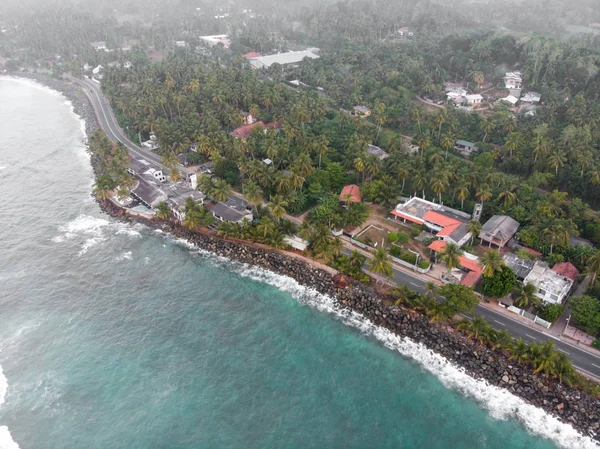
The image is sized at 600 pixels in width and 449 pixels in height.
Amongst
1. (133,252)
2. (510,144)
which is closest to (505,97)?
(510,144)

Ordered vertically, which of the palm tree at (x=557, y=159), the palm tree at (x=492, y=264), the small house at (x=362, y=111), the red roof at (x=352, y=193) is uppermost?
the palm tree at (x=557, y=159)

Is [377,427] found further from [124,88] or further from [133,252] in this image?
[124,88]

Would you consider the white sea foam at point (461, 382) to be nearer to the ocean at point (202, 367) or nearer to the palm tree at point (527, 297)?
the ocean at point (202, 367)

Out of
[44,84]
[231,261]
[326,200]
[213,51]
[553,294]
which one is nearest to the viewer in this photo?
[553,294]

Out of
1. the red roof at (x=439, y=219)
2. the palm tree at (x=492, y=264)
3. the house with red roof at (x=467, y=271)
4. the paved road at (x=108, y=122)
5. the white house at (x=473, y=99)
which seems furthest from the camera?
the white house at (x=473, y=99)

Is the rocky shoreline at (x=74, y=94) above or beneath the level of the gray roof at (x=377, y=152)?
beneath

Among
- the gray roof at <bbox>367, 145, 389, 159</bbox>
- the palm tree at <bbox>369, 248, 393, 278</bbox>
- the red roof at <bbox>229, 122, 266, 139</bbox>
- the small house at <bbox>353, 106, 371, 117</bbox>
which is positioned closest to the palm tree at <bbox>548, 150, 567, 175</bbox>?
the gray roof at <bbox>367, 145, 389, 159</bbox>

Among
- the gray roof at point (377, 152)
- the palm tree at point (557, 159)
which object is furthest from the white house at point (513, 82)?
the gray roof at point (377, 152)
